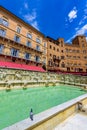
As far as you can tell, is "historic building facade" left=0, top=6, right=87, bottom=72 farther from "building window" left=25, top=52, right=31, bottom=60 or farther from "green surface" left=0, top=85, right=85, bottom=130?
"green surface" left=0, top=85, right=85, bottom=130

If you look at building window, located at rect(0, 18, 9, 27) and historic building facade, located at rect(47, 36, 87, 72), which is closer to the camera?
building window, located at rect(0, 18, 9, 27)

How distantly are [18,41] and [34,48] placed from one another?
542 cm

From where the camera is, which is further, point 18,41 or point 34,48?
point 34,48

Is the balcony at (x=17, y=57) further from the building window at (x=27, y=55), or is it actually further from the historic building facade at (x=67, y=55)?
the historic building facade at (x=67, y=55)

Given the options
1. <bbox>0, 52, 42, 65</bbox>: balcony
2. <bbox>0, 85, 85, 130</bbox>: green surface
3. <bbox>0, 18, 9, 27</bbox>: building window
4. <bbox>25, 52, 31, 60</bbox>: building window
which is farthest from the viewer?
<bbox>25, 52, 31, 60</bbox>: building window

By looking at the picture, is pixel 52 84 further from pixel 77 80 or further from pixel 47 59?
pixel 47 59

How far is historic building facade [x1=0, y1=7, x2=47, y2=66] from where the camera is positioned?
21953mm

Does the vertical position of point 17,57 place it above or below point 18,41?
below

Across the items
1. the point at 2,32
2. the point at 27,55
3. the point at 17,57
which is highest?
the point at 2,32

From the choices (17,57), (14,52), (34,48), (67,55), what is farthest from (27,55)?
(67,55)

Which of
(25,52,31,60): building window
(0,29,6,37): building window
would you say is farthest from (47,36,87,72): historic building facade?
(0,29,6,37): building window

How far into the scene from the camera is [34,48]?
28.8 m

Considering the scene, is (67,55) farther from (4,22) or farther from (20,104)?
(20,104)

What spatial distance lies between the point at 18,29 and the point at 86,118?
25494 millimetres
